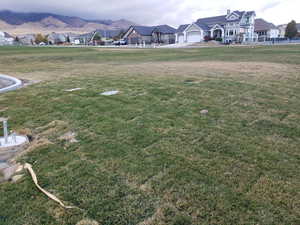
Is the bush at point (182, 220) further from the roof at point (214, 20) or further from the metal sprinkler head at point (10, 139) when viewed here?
the roof at point (214, 20)

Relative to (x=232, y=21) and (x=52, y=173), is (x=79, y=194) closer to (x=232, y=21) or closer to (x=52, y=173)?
(x=52, y=173)

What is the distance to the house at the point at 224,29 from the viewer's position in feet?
161

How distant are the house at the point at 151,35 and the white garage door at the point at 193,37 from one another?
7.69 metres

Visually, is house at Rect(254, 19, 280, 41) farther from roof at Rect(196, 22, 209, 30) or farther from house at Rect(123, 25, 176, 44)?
house at Rect(123, 25, 176, 44)

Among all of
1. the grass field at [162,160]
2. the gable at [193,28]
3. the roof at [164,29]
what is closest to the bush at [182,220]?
the grass field at [162,160]

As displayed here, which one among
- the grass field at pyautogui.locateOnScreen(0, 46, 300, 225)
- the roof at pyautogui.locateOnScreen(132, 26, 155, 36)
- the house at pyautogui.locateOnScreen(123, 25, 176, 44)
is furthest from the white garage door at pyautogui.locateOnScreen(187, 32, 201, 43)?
the grass field at pyautogui.locateOnScreen(0, 46, 300, 225)

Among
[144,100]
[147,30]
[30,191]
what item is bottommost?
[30,191]

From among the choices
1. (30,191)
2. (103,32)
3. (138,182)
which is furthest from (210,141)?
(103,32)

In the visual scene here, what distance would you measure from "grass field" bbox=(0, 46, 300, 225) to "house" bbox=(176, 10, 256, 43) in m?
48.4

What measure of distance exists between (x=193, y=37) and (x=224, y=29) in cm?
669

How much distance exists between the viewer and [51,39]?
10362 centimetres

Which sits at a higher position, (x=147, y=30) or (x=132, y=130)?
(x=147, y=30)

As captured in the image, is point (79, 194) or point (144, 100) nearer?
point (79, 194)

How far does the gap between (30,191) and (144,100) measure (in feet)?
11.7
